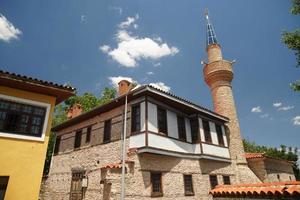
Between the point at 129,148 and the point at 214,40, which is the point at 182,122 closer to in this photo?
the point at 129,148

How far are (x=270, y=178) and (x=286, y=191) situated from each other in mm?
12235

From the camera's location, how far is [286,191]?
7648 millimetres

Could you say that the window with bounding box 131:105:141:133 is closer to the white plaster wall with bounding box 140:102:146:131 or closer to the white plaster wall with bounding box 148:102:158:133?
the white plaster wall with bounding box 140:102:146:131

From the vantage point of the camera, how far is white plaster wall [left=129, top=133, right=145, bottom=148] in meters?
10.8

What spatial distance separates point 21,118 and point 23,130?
1.54 feet

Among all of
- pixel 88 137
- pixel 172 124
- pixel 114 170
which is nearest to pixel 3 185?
pixel 114 170

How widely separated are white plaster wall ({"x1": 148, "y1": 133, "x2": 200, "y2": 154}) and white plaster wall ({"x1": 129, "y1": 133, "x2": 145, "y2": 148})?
13.7 inches

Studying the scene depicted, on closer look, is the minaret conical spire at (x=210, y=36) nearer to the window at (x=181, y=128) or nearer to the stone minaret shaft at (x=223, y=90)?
the stone minaret shaft at (x=223, y=90)

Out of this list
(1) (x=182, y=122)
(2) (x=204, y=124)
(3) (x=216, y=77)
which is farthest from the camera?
(3) (x=216, y=77)

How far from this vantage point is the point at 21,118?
7.86 meters

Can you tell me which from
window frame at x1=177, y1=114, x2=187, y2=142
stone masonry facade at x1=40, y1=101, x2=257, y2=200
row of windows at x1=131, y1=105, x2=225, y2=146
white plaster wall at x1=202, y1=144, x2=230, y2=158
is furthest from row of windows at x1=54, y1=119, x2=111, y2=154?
white plaster wall at x1=202, y1=144, x2=230, y2=158

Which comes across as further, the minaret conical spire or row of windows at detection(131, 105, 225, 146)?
the minaret conical spire

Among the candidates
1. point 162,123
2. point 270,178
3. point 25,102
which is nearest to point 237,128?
point 270,178

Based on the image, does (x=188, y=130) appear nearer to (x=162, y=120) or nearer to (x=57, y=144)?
(x=162, y=120)
